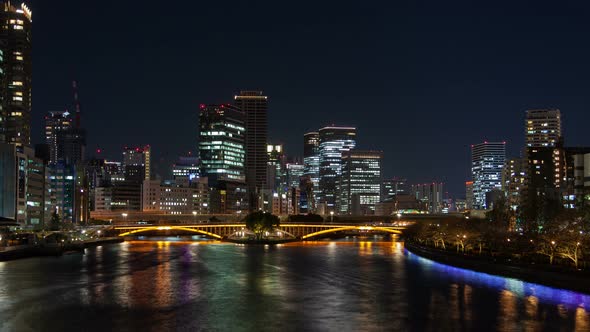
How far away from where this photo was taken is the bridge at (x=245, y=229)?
129 m

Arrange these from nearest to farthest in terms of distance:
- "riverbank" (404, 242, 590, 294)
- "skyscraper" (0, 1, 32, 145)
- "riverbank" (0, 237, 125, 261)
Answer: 1. "riverbank" (404, 242, 590, 294)
2. "riverbank" (0, 237, 125, 261)
3. "skyscraper" (0, 1, 32, 145)

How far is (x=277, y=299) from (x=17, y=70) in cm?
14929

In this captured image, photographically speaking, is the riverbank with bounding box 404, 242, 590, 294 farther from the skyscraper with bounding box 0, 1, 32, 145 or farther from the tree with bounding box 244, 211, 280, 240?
the skyscraper with bounding box 0, 1, 32, 145

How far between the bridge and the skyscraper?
52.3 m

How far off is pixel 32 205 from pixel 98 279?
264 feet

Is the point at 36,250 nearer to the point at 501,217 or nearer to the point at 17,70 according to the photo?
the point at 501,217

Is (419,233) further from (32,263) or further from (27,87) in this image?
(27,87)

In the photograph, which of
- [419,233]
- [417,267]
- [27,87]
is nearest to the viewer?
[417,267]

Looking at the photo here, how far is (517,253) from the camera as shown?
59.4 meters

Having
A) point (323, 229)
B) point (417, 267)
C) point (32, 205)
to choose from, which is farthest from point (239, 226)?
point (417, 267)

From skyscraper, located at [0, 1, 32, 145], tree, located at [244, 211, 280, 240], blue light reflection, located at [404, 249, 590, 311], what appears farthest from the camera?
skyscraper, located at [0, 1, 32, 145]

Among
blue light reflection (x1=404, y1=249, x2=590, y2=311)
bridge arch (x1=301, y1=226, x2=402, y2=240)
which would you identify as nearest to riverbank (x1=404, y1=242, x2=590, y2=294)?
blue light reflection (x1=404, y1=249, x2=590, y2=311)

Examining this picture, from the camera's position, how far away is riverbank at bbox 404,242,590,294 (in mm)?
45750

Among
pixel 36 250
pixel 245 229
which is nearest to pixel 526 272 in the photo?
pixel 36 250
